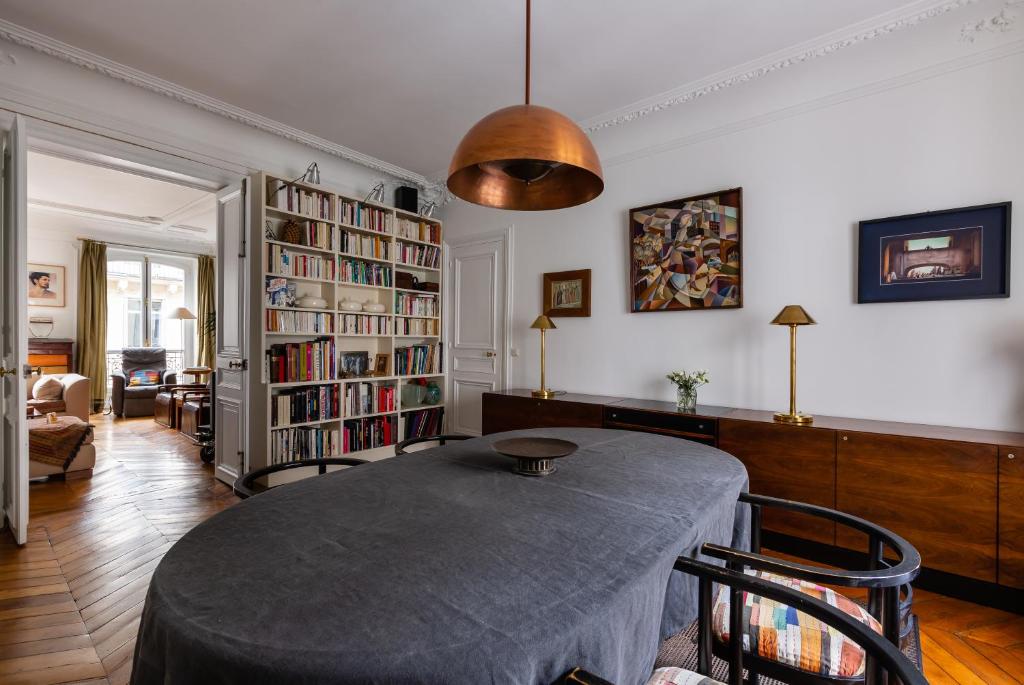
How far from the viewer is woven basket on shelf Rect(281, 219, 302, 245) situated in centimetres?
373

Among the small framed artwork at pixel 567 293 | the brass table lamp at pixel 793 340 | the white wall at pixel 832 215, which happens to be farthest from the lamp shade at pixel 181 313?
the brass table lamp at pixel 793 340

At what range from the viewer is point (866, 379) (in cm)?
268

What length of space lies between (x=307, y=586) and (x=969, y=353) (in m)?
3.15

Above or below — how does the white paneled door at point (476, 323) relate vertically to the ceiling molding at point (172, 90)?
below

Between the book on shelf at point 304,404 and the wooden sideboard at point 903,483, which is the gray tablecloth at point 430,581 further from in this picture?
the book on shelf at point 304,404

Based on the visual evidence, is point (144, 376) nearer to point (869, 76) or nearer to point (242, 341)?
point (242, 341)

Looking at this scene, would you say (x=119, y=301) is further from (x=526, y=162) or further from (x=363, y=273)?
(x=526, y=162)

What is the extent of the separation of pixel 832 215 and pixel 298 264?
3.77m

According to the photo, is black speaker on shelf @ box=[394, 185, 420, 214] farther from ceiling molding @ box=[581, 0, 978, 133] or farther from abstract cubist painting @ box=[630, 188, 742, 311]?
abstract cubist painting @ box=[630, 188, 742, 311]

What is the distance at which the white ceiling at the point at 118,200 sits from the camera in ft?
16.4

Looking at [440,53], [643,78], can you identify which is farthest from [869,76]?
[440,53]

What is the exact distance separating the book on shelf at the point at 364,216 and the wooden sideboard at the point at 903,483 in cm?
311

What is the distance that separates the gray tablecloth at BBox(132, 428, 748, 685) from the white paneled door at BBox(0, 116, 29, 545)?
2.33 meters

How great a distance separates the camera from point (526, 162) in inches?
64.4
